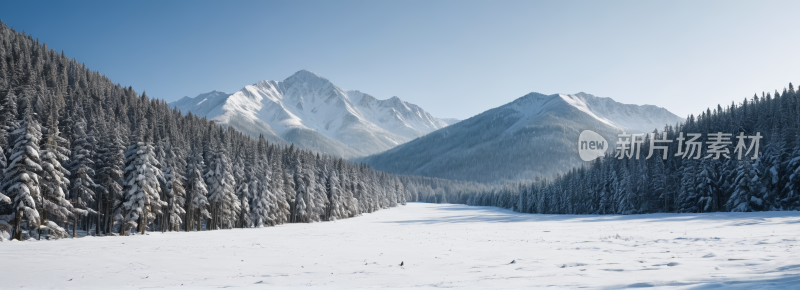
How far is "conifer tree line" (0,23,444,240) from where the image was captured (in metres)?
31.2

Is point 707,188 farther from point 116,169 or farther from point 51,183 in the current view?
point 51,183

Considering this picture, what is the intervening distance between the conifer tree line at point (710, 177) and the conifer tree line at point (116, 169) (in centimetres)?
5569

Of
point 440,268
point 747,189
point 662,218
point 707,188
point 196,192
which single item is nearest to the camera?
point 440,268

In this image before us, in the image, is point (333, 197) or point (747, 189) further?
point (333, 197)

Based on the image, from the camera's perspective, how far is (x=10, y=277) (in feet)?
43.9

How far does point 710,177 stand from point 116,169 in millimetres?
80901

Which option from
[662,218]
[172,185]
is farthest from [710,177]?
[172,185]

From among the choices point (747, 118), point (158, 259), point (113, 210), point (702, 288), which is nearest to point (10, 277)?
point (158, 259)

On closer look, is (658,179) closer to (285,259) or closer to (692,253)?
(692,253)

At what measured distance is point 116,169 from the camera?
4025cm

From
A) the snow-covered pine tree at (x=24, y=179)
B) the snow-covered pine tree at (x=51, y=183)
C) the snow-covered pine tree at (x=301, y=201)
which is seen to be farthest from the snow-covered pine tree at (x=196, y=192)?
the snow-covered pine tree at (x=24, y=179)

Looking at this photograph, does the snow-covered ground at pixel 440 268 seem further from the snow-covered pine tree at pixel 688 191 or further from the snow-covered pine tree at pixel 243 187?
the snow-covered pine tree at pixel 688 191

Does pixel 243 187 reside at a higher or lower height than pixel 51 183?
lower

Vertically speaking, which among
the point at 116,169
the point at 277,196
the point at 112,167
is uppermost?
the point at 112,167
